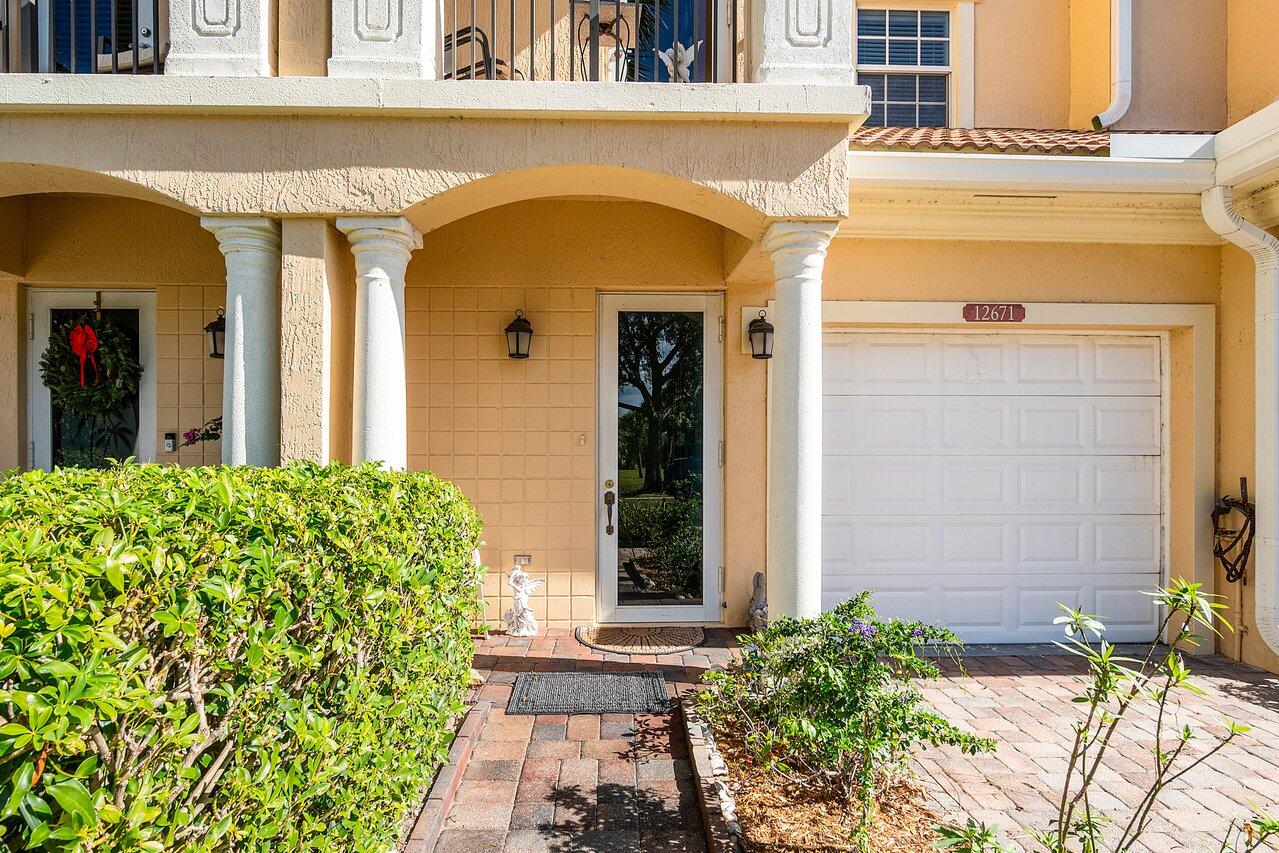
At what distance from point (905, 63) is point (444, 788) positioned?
6.04 metres

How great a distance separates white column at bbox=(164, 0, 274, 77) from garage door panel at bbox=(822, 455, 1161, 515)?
14.2ft

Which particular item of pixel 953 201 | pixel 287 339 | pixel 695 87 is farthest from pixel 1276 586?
pixel 287 339

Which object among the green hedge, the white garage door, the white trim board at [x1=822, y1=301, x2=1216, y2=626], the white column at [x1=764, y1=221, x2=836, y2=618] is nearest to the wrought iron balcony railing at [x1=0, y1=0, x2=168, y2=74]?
the green hedge

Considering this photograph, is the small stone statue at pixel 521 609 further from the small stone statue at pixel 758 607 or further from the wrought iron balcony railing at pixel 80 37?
the wrought iron balcony railing at pixel 80 37

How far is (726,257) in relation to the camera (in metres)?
4.88

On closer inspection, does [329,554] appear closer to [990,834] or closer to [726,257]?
[990,834]

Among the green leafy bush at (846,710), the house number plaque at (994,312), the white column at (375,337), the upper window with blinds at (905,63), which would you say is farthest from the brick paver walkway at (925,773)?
the upper window with blinds at (905,63)

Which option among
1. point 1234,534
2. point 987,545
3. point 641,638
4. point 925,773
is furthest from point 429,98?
point 1234,534

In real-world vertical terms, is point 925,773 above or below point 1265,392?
below

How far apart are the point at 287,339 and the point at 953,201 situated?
4305 mm

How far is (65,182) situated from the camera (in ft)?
11.9

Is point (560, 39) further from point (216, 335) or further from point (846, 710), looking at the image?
point (846, 710)

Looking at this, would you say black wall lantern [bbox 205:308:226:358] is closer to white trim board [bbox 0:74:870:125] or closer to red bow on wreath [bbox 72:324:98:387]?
red bow on wreath [bbox 72:324:98:387]

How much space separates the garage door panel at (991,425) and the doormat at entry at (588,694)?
2222 millimetres
